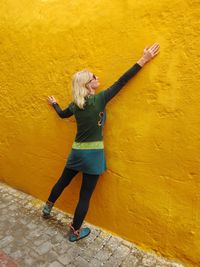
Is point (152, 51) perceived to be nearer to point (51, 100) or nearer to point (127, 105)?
point (127, 105)

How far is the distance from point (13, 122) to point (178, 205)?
2.49 metres

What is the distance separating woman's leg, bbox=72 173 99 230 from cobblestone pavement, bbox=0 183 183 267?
8.9 inches

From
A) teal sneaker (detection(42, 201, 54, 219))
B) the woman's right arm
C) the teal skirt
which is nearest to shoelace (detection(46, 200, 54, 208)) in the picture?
teal sneaker (detection(42, 201, 54, 219))

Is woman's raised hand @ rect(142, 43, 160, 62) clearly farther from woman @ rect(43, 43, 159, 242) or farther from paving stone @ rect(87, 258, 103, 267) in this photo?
paving stone @ rect(87, 258, 103, 267)

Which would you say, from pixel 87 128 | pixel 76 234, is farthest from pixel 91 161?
pixel 76 234

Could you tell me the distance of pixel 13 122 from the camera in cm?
442

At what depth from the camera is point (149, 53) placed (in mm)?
2891

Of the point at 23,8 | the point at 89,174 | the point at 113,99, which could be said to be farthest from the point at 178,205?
the point at 23,8

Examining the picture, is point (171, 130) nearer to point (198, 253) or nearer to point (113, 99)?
point (113, 99)

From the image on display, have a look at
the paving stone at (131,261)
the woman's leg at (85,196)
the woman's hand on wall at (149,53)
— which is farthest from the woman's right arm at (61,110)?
the paving stone at (131,261)

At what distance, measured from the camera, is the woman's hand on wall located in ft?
9.47

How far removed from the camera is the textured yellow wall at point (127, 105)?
2828 millimetres

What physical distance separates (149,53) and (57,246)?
2.11 metres

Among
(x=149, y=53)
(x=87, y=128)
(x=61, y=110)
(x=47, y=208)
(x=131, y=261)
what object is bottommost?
(x=131, y=261)
